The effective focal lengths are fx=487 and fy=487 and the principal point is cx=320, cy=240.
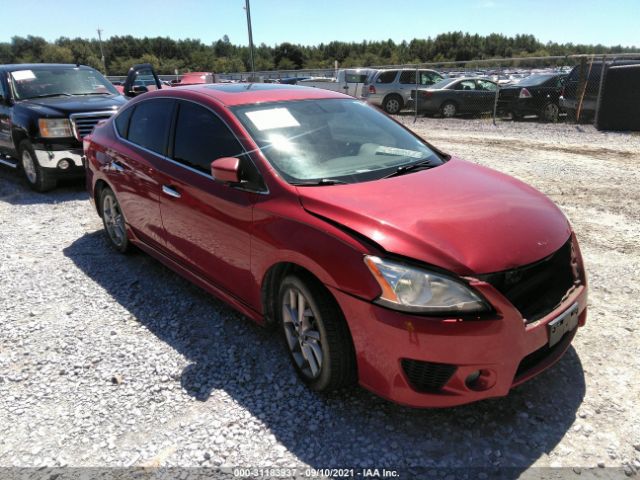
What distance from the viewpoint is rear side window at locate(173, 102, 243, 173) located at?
3.30m

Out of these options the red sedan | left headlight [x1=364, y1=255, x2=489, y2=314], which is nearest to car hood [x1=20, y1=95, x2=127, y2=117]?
the red sedan

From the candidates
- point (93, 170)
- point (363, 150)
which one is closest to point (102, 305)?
point (93, 170)

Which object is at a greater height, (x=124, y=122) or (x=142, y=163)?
(x=124, y=122)

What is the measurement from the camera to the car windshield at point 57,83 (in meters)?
7.89

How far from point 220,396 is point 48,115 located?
19.7ft

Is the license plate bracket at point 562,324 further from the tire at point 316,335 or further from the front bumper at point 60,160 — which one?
the front bumper at point 60,160

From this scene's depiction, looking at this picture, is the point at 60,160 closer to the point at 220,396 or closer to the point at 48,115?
the point at 48,115

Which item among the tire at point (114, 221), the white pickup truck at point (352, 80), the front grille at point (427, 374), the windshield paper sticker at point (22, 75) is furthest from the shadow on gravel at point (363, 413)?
the white pickup truck at point (352, 80)

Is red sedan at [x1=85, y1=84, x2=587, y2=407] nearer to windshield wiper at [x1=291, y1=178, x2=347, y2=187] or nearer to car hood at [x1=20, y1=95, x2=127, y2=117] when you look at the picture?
windshield wiper at [x1=291, y1=178, x2=347, y2=187]

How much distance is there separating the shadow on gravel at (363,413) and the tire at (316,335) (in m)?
0.18

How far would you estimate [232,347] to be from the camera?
3354mm

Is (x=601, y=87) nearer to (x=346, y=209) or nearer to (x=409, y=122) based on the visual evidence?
(x=409, y=122)

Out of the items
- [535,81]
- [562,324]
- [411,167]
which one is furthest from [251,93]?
[535,81]

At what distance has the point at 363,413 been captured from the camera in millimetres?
2688
